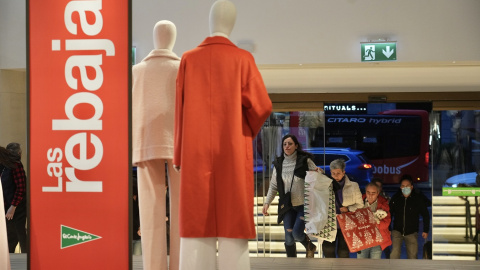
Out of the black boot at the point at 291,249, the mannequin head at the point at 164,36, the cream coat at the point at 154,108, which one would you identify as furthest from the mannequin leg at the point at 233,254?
the black boot at the point at 291,249

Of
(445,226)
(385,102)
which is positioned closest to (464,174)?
(445,226)

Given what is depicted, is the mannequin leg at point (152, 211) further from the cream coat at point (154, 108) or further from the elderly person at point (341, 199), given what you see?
the elderly person at point (341, 199)

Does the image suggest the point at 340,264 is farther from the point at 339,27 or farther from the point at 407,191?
the point at 407,191

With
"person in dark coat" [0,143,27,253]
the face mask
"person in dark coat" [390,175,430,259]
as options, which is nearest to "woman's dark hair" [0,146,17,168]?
"person in dark coat" [0,143,27,253]

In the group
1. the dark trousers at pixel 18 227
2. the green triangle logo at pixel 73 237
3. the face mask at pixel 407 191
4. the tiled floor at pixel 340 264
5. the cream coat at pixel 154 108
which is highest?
the cream coat at pixel 154 108

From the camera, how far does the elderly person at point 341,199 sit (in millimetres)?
7762

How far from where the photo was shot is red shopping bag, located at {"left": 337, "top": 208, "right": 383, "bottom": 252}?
24.1 ft

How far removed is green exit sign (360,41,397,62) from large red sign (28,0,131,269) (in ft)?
15.1

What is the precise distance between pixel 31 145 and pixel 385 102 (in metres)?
6.35

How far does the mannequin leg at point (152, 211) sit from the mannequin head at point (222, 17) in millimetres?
911

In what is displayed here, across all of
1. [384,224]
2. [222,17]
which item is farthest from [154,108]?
[384,224]

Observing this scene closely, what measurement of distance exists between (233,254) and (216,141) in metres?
0.62

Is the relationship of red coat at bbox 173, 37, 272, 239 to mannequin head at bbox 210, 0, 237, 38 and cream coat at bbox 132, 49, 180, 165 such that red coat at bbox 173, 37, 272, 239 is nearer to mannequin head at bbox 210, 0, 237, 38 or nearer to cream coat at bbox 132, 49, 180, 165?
mannequin head at bbox 210, 0, 237, 38

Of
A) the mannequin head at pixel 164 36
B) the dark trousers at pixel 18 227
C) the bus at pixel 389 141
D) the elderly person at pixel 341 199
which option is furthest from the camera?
the bus at pixel 389 141
